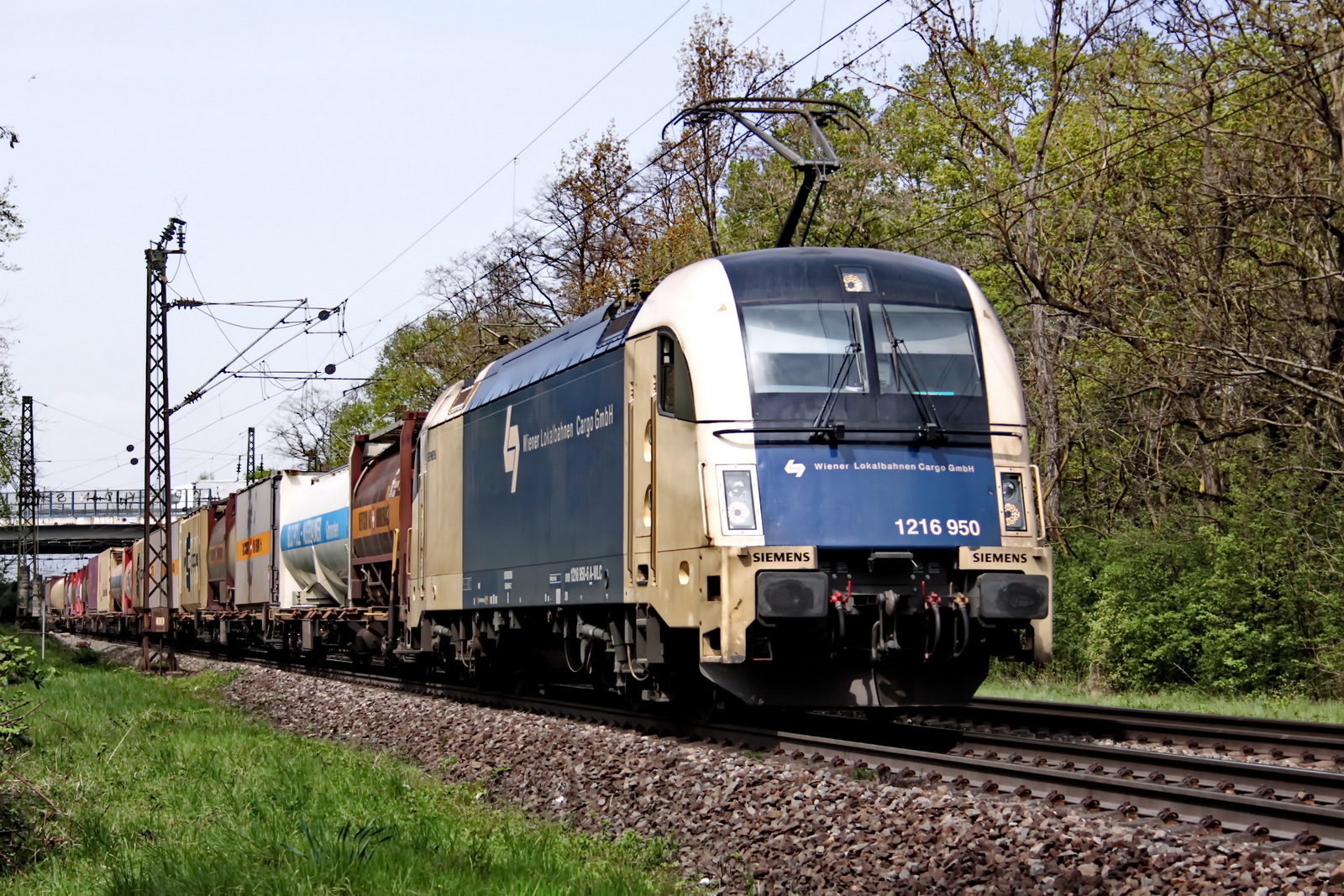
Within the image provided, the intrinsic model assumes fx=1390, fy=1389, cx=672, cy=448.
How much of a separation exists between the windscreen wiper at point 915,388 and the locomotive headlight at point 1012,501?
1.94 ft

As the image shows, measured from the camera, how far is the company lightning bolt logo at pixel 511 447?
14633 mm

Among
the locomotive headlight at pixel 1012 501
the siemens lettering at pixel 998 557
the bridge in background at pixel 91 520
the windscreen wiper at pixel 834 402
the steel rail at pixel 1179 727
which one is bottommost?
the steel rail at pixel 1179 727

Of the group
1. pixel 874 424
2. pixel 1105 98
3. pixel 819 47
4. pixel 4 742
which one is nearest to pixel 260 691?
pixel 4 742

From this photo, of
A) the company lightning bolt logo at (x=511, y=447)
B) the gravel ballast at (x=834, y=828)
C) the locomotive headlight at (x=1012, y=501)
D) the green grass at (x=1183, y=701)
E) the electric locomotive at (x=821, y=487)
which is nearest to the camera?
the gravel ballast at (x=834, y=828)

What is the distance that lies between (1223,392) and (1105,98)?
15.1 feet

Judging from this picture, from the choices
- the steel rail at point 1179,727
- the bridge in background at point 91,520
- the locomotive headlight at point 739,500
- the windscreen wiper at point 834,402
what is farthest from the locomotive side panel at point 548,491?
the bridge in background at point 91,520

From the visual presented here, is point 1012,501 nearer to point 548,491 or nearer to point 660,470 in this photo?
point 660,470

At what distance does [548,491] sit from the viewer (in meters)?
13.6

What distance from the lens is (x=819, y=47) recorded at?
635 inches

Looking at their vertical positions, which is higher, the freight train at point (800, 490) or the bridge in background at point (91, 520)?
the bridge in background at point (91, 520)

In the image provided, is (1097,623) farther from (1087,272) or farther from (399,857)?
(399,857)

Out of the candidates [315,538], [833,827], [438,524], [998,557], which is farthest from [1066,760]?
[315,538]

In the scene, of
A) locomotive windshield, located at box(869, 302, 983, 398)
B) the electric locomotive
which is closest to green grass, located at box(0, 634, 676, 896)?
the electric locomotive

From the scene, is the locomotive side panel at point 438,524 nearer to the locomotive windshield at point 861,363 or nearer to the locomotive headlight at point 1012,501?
the locomotive windshield at point 861,363
